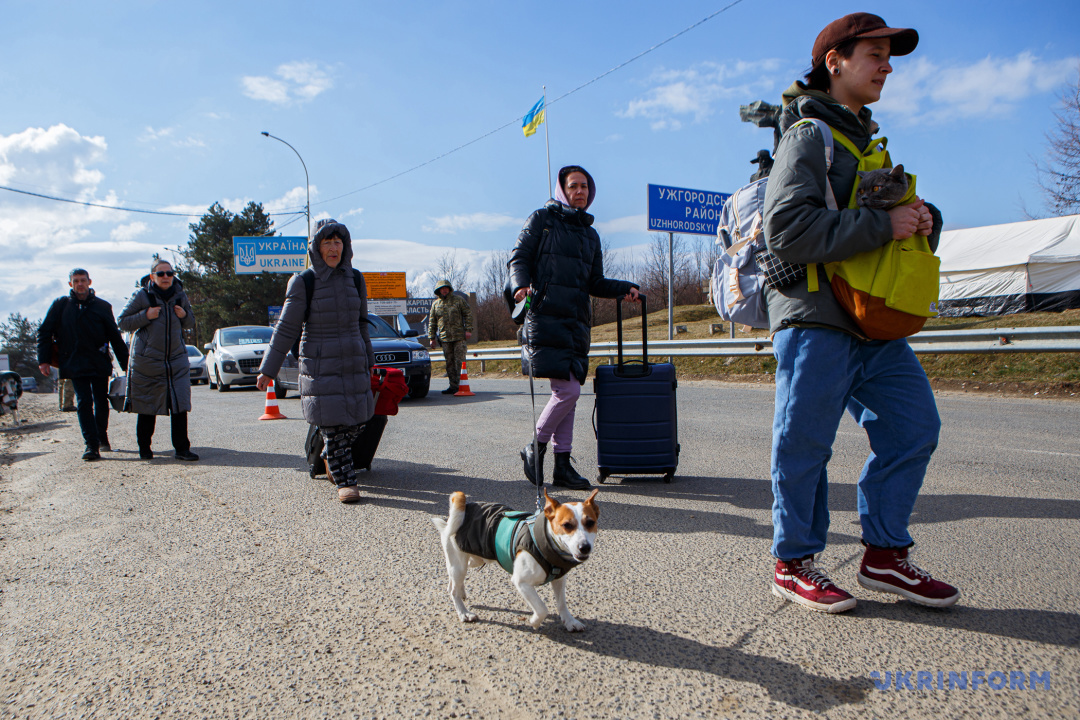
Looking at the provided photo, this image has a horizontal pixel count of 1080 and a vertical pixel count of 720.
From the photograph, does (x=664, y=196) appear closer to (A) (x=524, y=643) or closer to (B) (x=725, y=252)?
(B) (x=725, y=252)

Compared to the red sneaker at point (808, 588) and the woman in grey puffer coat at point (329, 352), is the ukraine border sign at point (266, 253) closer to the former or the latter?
the woman in grey puffer coat at point (329, 352)

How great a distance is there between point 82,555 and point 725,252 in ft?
12.3

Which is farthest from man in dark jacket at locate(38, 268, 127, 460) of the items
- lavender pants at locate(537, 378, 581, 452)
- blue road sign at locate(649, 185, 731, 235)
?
blue road sign at locate(649, 185, 731, 235)

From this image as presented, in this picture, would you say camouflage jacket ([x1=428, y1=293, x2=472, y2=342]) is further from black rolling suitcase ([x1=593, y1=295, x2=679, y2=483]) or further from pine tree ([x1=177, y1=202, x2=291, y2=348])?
pine tree ([x1=177, y1=202, x2=291, y2=348])

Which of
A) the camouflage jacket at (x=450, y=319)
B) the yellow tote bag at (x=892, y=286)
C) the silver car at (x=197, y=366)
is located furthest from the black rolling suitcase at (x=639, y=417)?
the silver car at (x=197, y=366)

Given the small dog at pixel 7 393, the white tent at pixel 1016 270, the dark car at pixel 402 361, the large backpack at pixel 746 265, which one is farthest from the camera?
the white tent at pixel 1016 270

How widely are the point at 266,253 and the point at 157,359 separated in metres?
37.5

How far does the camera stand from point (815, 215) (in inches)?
96.9

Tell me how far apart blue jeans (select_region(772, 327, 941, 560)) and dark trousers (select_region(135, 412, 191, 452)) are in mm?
6083

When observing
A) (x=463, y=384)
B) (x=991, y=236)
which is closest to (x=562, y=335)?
(x=463, y=384)

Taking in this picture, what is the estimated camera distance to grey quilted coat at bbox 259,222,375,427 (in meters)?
4.94

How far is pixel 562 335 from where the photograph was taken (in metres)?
4.87

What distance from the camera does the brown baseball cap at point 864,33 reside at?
251 cm

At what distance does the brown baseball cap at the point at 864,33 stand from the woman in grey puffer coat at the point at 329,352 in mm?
3546
